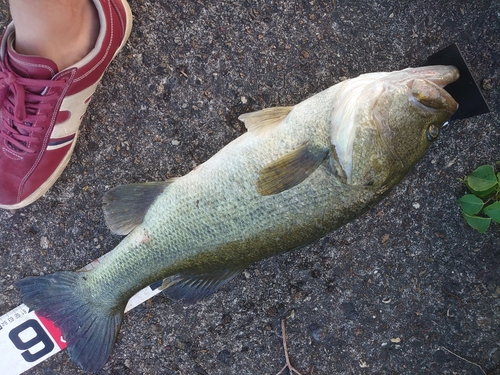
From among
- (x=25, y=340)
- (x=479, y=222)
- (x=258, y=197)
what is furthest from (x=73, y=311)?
(x=479, y=222)

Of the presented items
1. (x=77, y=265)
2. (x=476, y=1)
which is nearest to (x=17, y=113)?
(x=77, y=265)

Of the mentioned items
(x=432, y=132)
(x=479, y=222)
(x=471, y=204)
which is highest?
(x=432, y=132)

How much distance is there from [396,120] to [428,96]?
0.51ft

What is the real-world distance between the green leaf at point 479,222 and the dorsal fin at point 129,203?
1840 mm

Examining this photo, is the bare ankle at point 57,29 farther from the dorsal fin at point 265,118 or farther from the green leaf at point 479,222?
the green leaf at point 479,222

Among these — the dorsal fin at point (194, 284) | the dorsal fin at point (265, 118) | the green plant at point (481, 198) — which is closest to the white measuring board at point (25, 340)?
the dorsal fin at point (194, 284)

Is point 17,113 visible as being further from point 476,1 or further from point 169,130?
point 476,1

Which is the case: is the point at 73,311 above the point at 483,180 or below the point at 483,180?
above

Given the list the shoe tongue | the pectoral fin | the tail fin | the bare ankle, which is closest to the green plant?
the pectoral fin

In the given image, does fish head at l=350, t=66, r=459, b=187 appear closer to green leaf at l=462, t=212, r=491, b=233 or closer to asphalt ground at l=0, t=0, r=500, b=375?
asphalt ground at l=0, t=0, r=500, b=375

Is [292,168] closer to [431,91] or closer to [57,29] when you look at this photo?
[431,91]

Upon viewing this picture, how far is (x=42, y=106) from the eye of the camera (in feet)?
6.32

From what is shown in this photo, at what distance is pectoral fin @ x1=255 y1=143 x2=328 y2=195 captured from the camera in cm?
167

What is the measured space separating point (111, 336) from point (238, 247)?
0.94 meters
